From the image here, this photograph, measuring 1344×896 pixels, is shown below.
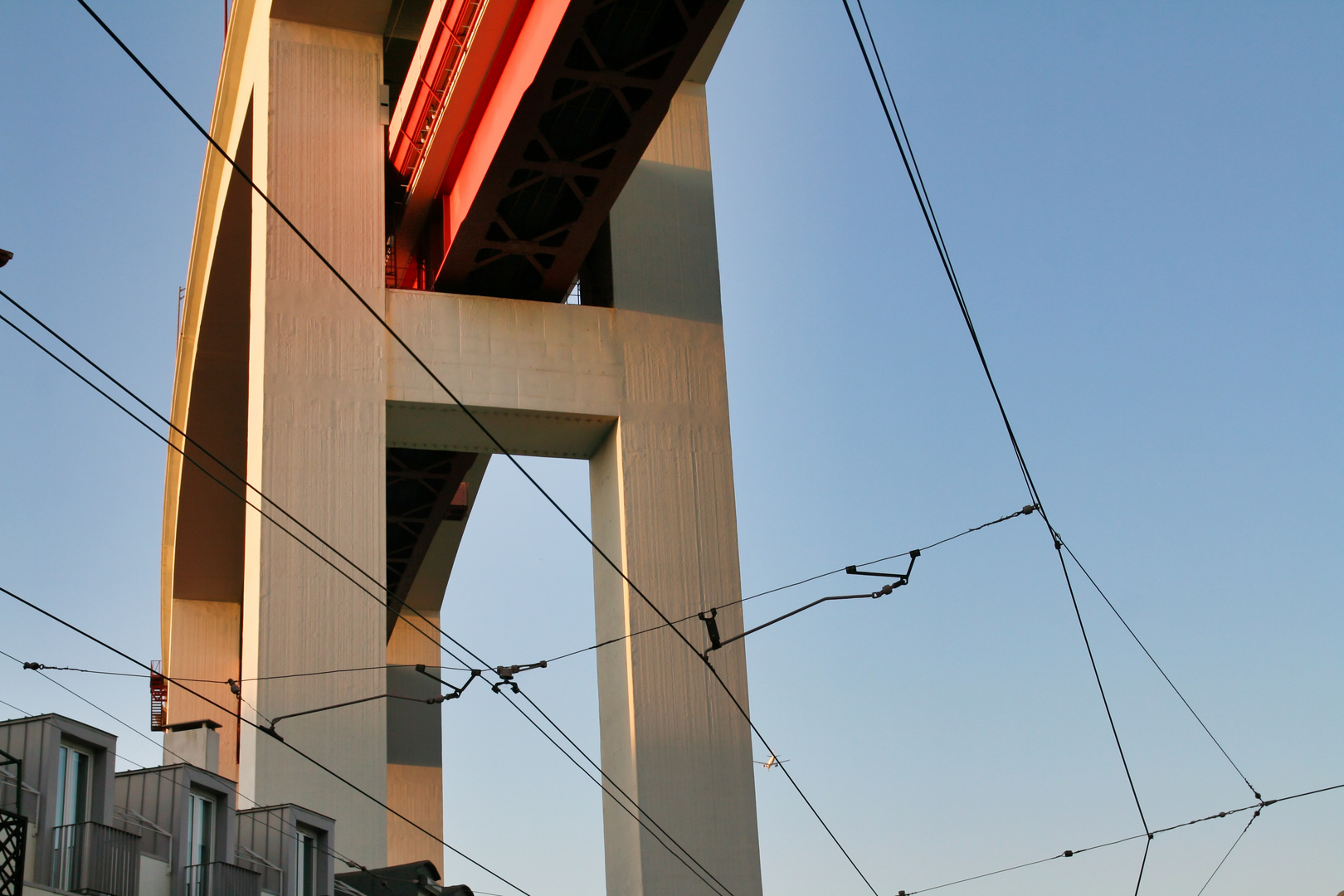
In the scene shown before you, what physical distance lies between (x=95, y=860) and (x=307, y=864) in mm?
4732

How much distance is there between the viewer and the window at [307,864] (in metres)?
18.8

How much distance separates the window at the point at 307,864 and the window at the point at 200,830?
5.55 ft

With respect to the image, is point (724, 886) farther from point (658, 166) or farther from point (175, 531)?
point (175, 531)

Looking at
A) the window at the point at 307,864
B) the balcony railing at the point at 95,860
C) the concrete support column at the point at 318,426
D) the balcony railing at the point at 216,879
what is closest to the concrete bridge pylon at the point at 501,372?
the concrete support column at the point at 318,426

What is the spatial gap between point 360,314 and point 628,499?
4.98 metres

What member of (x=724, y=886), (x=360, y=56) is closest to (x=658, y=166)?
(x=360, y=56)

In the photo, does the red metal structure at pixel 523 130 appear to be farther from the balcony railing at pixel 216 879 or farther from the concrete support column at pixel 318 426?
the balcony railing at pixel 216 879

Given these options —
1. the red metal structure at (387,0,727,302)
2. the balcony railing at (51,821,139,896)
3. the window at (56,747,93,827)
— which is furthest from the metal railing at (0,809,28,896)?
the red metal structure at (387,0,727,302)

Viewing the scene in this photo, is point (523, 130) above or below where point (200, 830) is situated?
above

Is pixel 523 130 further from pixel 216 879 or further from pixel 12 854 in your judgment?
pixel 12 854

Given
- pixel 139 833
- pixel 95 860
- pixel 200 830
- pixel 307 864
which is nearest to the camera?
pixel 95 860

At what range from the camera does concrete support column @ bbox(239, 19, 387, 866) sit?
66.8 feet

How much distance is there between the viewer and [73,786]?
1502 cm

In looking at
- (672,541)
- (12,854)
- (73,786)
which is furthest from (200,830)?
(672,541)
